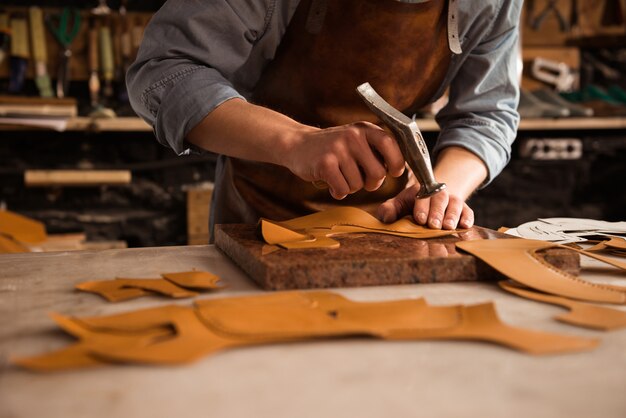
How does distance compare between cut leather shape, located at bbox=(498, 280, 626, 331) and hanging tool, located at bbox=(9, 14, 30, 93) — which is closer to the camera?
cut leather shape, located at bbox=(498, 280, 626, 331)

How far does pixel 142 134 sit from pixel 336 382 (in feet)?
9.78

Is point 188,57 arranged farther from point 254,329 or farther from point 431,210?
point 254,329

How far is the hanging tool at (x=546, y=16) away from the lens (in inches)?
148

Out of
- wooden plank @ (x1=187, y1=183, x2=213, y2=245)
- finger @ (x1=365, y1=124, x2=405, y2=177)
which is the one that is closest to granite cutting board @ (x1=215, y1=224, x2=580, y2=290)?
finger @ (x1=365, y1=124, x2=405, y2=177)

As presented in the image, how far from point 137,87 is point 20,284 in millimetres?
548

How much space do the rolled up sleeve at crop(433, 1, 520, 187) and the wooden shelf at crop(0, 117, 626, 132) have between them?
1256mm

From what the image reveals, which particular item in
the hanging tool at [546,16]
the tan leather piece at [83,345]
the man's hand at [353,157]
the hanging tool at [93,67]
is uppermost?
the hanging tool at [546,16]

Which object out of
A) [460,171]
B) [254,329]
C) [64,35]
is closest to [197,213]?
[64,35]

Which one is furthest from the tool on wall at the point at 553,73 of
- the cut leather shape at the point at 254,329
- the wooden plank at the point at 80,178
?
the cut leather shape at the point at 254,329

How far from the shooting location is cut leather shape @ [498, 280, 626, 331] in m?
0.75

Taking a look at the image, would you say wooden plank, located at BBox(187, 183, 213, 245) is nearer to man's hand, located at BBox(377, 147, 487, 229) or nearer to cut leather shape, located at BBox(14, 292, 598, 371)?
man's hand, located at BBox(377, 147, 487, 229)

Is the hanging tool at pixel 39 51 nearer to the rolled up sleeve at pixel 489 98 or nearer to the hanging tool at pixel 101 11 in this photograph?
the hanging tool at pixel 101 11

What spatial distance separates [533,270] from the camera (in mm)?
934

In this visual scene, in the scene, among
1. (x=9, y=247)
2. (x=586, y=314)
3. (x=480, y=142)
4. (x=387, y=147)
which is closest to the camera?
(x=586, y=314)
